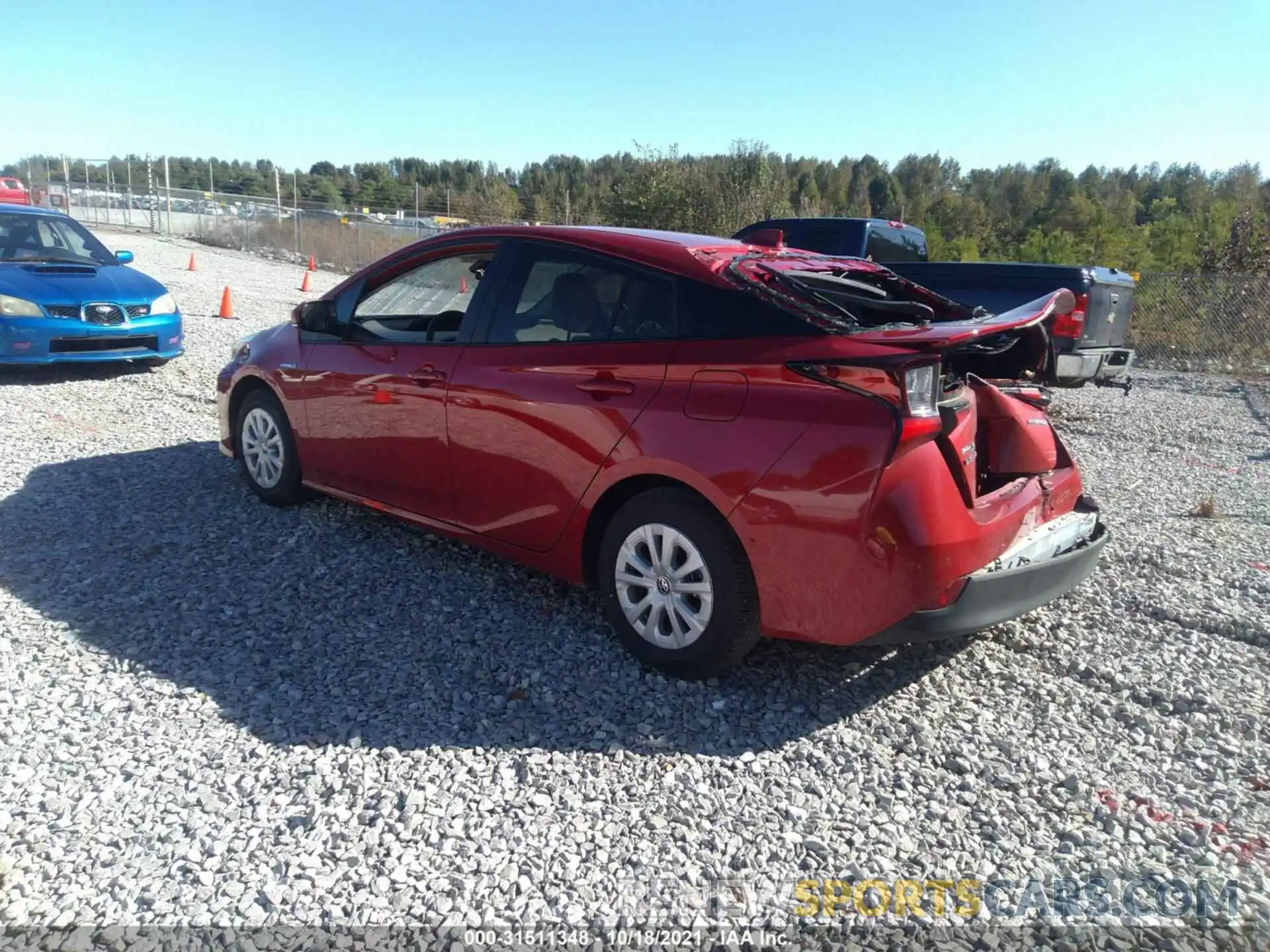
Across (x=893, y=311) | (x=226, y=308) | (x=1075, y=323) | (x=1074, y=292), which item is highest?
(x=893, y=311)

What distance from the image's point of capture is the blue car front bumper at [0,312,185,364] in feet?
27.6

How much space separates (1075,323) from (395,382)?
707 centimetres

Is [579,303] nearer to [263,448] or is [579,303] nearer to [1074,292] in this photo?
[263,448]

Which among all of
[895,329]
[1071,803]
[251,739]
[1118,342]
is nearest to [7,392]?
[251,739]

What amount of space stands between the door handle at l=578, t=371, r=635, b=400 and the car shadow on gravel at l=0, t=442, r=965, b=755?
1.09m

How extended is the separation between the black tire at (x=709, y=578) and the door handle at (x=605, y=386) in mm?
417

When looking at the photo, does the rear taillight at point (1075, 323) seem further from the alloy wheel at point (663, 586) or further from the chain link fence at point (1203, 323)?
the alloy wheel at point (663, 586)

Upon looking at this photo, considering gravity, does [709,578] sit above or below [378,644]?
above

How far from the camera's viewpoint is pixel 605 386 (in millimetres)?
3711

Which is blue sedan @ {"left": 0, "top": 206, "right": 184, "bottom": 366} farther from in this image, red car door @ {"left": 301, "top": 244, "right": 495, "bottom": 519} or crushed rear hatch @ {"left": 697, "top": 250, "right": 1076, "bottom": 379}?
crushed rear hatch @ {"left": 697, "top": 250, "right": 1076, "bottom": 379}

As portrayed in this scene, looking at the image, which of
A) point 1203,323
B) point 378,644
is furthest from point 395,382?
point 1203,323

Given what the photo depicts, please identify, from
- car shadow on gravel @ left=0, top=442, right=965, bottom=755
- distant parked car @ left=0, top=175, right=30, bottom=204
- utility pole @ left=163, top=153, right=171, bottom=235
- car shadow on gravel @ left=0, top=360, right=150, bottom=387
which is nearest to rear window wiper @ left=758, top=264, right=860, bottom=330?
car shadow on gravel @ left=0, top=442, right=965, bottom=755

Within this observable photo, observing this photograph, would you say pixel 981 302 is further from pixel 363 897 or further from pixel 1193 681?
pixel 363 897

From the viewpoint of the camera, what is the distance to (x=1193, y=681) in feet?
12.3
